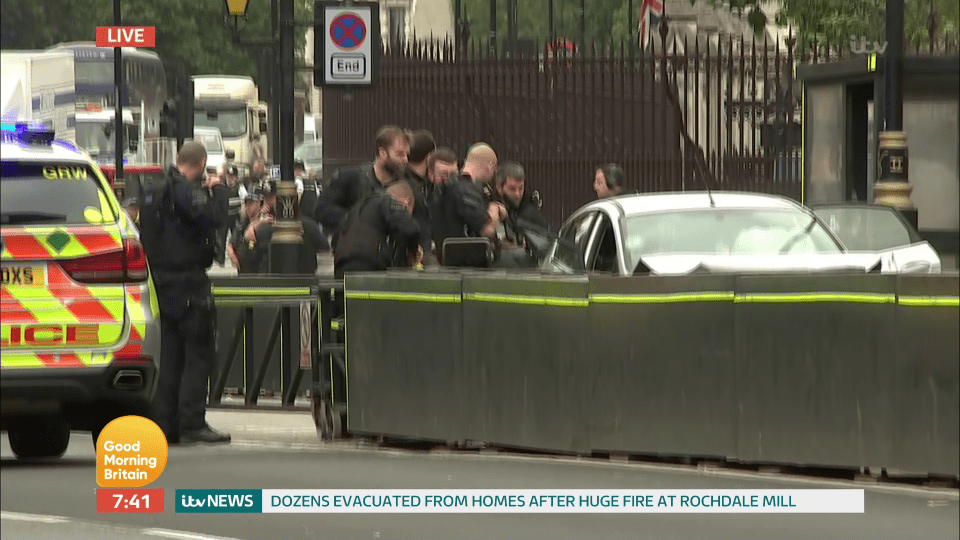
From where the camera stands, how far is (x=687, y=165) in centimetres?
2038

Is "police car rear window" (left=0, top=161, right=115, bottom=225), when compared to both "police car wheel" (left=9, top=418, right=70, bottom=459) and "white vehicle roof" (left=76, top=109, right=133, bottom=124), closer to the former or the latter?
"police car wheel" (left=9, top=418, right=70, bottom=459)

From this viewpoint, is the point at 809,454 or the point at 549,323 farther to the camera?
the point at 549,323

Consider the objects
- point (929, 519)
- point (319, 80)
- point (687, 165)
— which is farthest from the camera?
point (687, 165)

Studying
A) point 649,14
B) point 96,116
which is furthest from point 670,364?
point 96,116

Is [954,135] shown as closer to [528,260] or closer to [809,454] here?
[528,260]

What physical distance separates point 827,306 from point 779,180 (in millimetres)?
10554

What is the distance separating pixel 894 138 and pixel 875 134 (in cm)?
105

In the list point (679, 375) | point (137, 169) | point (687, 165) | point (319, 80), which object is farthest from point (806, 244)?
point (137, 169)

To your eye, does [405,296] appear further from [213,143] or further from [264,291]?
[213,143]

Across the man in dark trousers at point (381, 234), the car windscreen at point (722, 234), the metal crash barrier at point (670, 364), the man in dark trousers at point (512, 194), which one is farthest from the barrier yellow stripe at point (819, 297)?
the man in dark trousers at point (512, 194)

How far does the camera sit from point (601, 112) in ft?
66.6

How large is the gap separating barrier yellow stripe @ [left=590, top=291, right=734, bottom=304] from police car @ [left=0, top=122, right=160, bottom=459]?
96.6 inches

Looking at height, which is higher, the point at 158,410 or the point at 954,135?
the point at 954,135

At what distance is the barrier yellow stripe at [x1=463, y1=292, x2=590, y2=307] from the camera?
442 inches
